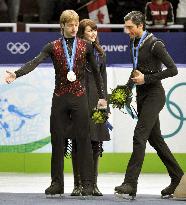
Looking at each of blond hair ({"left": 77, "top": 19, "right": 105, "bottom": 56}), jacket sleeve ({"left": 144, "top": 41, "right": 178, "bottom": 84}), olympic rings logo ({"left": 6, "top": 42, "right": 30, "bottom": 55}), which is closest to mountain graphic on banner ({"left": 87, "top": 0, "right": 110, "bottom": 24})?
olympic rings logo ({"left": 6, "top": 42, "right": 30, "bottom": 55})

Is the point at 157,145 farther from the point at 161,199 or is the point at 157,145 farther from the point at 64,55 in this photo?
the point at 64,55

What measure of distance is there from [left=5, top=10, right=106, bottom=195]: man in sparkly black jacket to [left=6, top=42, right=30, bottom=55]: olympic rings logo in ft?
13.2

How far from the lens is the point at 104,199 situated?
27.0 ft

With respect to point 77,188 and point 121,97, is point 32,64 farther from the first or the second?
point 77,188

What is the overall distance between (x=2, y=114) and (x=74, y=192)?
270 centimetres

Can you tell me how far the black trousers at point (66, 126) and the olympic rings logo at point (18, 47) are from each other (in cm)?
412

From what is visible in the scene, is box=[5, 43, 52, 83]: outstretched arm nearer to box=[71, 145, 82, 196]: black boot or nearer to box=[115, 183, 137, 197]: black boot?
box=[71, 145, 82, 196]: black boot

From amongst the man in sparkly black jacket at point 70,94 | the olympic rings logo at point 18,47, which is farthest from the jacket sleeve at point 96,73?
the olympic rings logo at point 18,47

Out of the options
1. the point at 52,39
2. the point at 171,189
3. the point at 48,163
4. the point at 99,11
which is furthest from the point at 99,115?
the point at 99,11

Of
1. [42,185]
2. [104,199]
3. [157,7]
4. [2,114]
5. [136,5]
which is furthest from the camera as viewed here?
[136,5]

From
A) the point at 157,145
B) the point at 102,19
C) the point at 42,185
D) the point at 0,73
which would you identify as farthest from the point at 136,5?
the point at 157,145

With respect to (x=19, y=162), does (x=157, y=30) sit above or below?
above

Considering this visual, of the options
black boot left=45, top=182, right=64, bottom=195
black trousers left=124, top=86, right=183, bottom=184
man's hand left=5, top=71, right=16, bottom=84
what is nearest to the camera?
man's hand left=5, top=71, right=16, bottom=84

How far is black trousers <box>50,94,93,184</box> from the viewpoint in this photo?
8.21 metres
